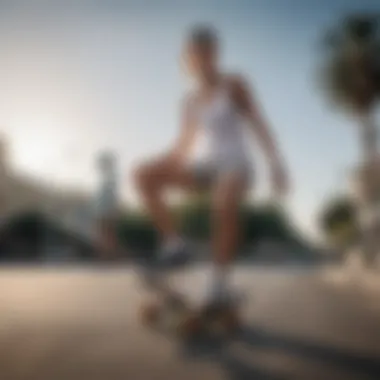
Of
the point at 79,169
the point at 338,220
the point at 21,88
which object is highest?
the point at 21,88

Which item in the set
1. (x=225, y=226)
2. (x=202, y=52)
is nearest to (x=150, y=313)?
(x=225, y=226)

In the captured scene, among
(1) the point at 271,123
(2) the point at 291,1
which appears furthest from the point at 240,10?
(1) the point at 271,123

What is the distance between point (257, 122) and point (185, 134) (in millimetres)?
151

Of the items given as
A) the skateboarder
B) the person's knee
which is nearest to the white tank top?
the skateboarder

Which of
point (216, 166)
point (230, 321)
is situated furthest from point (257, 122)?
point (230, 321)

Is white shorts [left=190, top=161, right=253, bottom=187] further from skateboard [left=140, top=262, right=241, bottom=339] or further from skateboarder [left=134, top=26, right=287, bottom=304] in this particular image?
skateboard [left=140, top=262, right=241, bottom=339]

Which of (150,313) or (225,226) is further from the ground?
(225,226)

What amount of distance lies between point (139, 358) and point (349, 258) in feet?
1.53

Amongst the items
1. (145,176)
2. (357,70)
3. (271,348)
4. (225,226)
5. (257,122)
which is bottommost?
(271,348)

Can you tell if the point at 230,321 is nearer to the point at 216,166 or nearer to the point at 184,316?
the point at 184,316

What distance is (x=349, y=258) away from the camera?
4.82 ft

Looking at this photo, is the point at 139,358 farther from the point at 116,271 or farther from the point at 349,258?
the point at 349,258

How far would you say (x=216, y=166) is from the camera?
1.49 metres

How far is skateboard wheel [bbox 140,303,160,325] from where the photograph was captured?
1.49m
